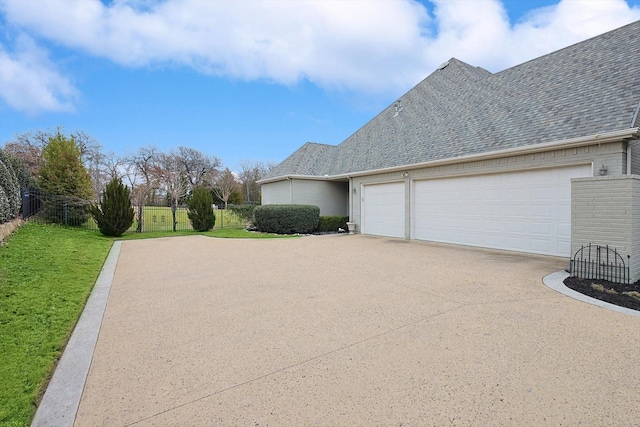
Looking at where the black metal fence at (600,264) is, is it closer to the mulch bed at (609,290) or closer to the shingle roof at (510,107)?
the mulch bed at (609,290)

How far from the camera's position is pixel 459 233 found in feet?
34.8

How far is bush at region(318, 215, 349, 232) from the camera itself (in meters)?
16.6

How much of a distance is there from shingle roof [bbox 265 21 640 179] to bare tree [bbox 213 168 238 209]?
81.9ft

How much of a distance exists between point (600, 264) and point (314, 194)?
524 inches

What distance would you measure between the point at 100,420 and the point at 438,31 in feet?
Result: 55.3

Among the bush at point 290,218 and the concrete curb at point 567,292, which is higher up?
the bush at point 290,218

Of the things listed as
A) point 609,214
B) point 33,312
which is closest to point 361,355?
point 33,312

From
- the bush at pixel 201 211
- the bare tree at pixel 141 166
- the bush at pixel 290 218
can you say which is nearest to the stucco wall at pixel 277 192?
the bush at pixel 290 218

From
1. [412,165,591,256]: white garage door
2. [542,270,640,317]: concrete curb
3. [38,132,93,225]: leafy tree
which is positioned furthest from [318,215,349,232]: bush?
[38,132,93,225]: leafy tree

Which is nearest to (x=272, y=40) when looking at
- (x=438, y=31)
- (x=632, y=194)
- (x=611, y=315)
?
(x=438, y=31)

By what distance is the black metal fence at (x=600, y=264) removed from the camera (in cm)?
564

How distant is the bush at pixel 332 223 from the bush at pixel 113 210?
941 centimetres

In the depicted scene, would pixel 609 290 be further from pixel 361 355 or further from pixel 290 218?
pixel 290 218

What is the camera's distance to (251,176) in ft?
155
